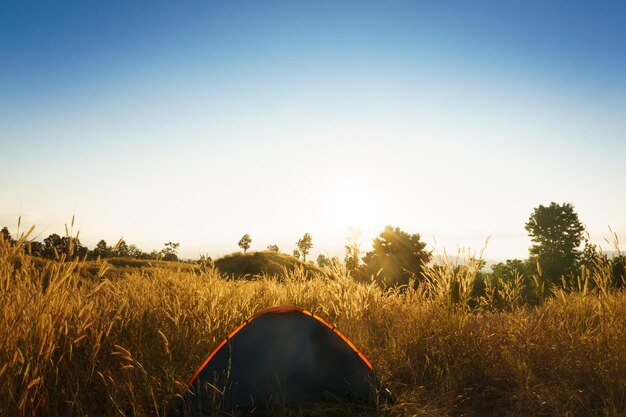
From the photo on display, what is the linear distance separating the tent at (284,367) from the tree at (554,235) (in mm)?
37789

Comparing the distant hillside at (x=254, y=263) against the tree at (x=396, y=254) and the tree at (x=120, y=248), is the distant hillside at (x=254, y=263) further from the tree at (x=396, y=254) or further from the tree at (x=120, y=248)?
the tree at (x=396, y=254)

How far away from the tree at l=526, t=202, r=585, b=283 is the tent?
37.8 m

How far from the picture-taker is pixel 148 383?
306 cm

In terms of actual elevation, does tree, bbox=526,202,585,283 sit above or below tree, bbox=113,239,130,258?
above

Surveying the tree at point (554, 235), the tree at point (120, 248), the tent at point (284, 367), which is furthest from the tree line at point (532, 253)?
the tent at point (284, 367)

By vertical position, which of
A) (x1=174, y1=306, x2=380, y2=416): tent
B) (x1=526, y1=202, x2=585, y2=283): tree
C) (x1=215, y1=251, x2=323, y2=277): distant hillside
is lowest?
(x1=174, y1=306, x2=380, y2=416): tent

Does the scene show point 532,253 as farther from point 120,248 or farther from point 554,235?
point 120,248

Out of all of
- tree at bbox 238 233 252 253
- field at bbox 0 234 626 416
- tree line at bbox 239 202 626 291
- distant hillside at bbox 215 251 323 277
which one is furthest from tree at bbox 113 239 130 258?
tree at bbox 238 233 252 253

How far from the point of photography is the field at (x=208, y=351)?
2.64 meters

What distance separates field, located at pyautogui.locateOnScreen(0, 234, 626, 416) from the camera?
2.64 m

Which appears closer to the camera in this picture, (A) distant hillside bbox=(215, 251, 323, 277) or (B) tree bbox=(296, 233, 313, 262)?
(A) distant hillside bbox=(215, 251, 323, 277)

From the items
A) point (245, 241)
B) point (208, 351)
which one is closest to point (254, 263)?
point (208, 351)

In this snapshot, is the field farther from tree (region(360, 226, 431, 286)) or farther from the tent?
tree (region(360, 226, 431, 286))

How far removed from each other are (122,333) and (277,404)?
5.91ft
